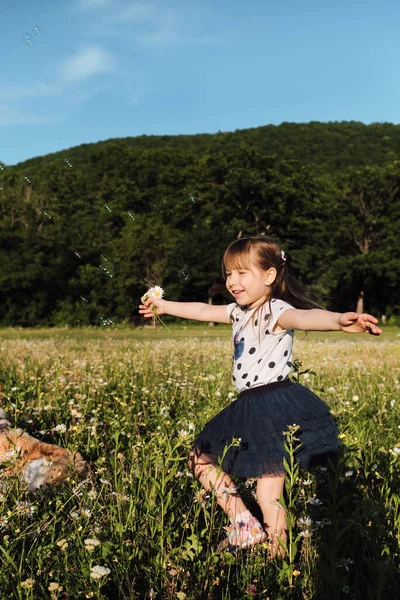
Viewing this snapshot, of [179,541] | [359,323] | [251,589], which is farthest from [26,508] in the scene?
[359,323]

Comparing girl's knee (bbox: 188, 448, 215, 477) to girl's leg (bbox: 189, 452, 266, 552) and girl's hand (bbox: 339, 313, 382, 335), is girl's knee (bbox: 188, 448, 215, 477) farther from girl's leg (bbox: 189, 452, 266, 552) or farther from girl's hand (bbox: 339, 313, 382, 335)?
girl's hand (bbox: 339, 313, 382, 335)

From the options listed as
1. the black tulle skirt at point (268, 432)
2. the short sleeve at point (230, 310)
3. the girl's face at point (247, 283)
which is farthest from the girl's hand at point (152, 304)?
the black tulle skirt at point (268, 432)

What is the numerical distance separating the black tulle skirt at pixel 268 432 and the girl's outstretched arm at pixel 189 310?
757 millimetres

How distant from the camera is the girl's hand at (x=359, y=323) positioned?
301 cm

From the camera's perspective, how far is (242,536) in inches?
126

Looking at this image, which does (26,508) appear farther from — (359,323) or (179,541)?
(359,323)

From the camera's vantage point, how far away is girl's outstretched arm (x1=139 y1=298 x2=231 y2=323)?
426 cm

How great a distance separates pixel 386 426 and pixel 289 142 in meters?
81.7

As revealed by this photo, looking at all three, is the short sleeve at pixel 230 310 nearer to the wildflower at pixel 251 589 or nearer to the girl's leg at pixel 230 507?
the girl's leg at pixel 230 507

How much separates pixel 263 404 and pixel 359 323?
35.0 inches

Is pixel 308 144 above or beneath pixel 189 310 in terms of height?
above

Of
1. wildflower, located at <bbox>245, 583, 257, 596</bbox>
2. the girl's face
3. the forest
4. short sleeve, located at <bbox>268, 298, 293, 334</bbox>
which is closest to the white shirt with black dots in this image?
short sleeve, located at <bbox>268, 298, 293, 334</bbox>

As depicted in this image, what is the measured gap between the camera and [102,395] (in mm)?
6527

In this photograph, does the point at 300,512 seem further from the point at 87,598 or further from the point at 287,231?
the point at 287,231
